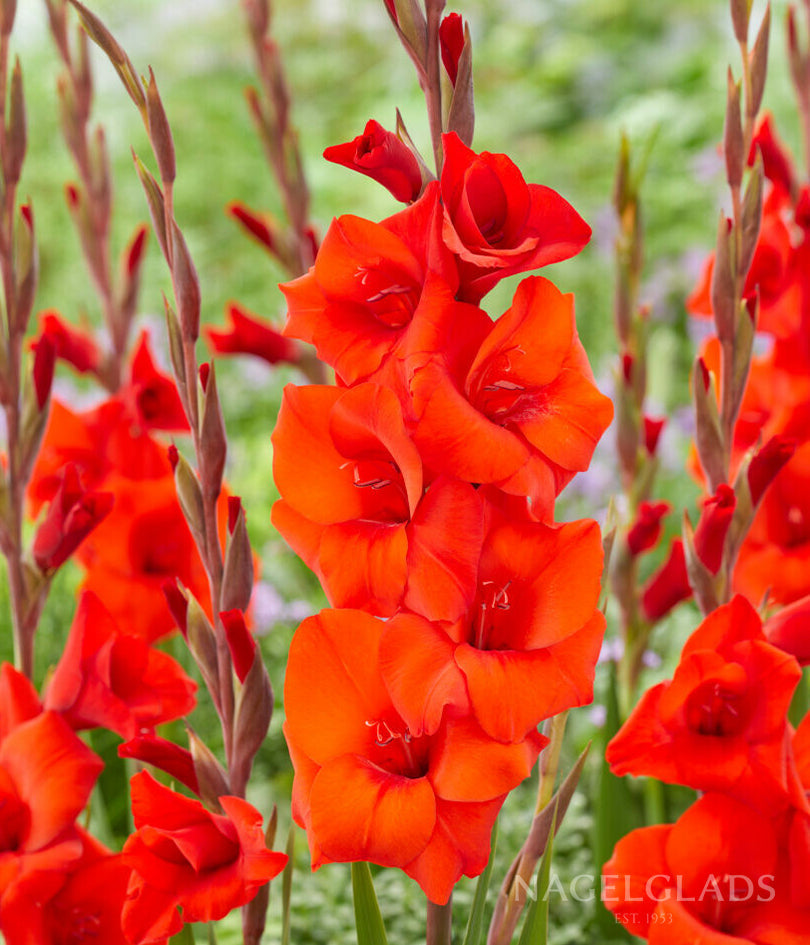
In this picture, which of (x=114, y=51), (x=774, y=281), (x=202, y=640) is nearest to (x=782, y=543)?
(x=774, y=281)

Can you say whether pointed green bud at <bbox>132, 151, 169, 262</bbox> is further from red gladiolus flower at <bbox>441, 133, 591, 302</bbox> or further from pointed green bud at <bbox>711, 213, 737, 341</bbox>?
pointed green bud at <bbox>711, 213, 737, 341</bbox>

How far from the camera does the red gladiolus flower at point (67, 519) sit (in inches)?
29.2

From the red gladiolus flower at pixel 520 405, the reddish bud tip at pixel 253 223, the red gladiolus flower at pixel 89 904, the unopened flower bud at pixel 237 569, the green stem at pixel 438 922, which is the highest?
the reddish bud tip at pixel 253 223

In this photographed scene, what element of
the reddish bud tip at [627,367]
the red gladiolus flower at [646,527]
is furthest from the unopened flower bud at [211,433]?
the reddish bud tip at [627,367]

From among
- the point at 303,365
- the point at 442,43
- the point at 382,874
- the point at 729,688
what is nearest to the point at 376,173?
the point at 442,43

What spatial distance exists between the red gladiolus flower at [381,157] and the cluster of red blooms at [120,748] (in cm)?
21

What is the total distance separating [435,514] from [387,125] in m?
3.63

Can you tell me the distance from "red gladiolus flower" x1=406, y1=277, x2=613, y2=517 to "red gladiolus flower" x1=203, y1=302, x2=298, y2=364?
570mm

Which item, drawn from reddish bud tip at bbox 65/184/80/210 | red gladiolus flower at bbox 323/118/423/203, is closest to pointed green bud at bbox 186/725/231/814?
red gladiolus flower at bbox 323/118/423/203

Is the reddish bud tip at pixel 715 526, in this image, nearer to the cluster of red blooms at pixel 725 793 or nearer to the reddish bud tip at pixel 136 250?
the cluster of red blooms at pixel 725 793

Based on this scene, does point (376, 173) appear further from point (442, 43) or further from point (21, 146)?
point (21, 146)

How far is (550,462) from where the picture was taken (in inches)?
20.2

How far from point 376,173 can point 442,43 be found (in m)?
0.09

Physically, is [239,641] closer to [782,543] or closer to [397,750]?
[397,750]
